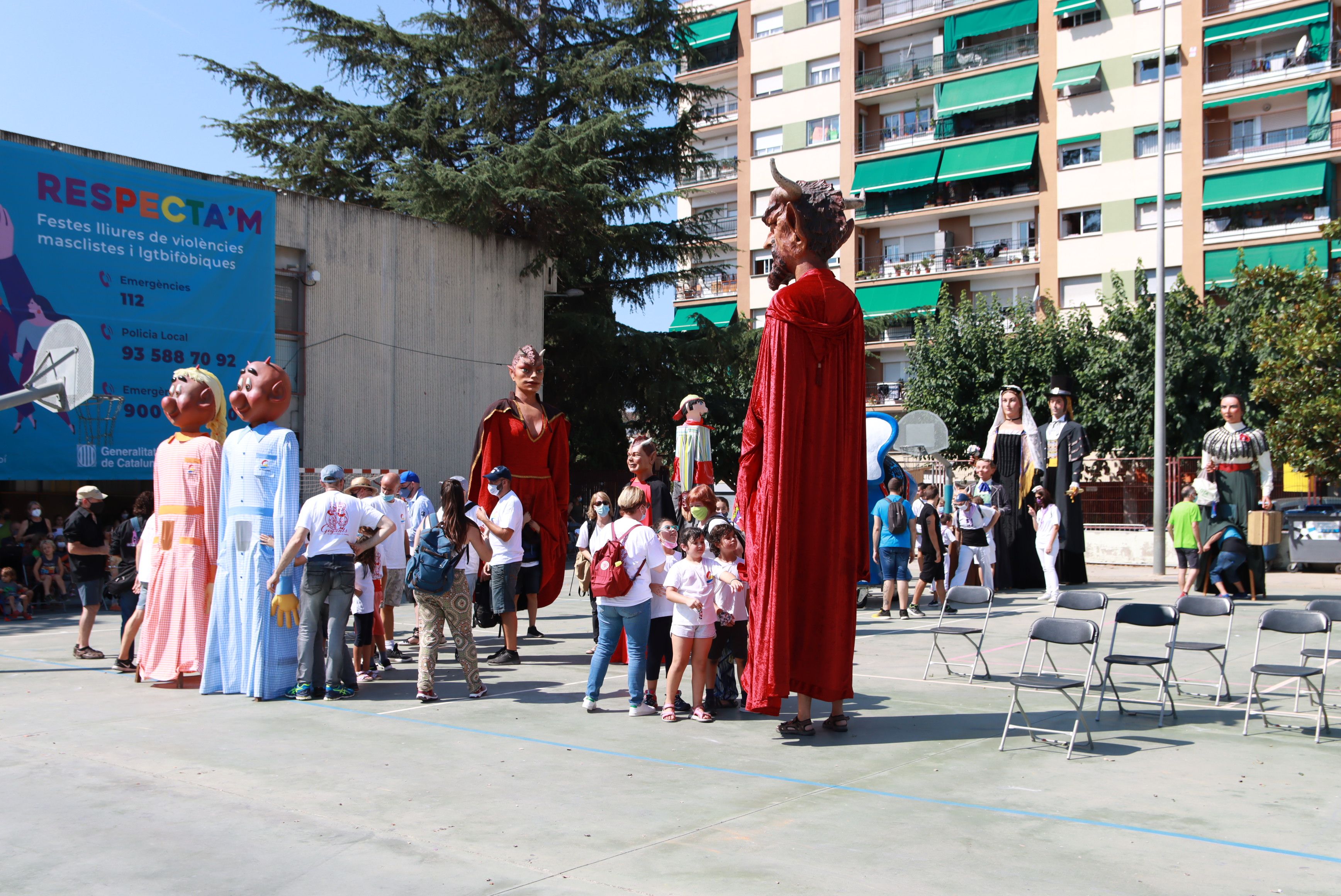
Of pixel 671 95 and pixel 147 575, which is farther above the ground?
pixel 671 95

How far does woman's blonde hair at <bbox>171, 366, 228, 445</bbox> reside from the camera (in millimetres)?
9781

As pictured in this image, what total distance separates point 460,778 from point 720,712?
2598mm

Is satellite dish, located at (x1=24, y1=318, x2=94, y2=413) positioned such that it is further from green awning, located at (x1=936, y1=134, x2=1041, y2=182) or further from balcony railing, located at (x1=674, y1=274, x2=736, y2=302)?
balcony railing, located at (x1=674, y1=274, x2=736, y2=302)

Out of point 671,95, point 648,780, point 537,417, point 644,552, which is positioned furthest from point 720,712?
point 671,95

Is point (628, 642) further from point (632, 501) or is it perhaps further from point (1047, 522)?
point (1047, 522)

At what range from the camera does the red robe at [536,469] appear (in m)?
11.5

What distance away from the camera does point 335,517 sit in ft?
28.5

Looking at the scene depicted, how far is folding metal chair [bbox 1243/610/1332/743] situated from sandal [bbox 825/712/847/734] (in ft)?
8.34

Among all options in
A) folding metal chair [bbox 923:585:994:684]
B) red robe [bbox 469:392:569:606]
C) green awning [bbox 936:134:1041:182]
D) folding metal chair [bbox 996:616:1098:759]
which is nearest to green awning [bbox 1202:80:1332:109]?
green awning [bbox 936:134:1041:182]

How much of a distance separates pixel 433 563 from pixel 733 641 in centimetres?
241

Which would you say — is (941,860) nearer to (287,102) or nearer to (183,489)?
(183,489)

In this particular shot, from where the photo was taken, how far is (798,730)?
291 inches

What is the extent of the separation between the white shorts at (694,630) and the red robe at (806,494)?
32cm

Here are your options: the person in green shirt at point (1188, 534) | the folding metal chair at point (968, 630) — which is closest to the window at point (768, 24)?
the person in green shirt at point (1188, 534)
